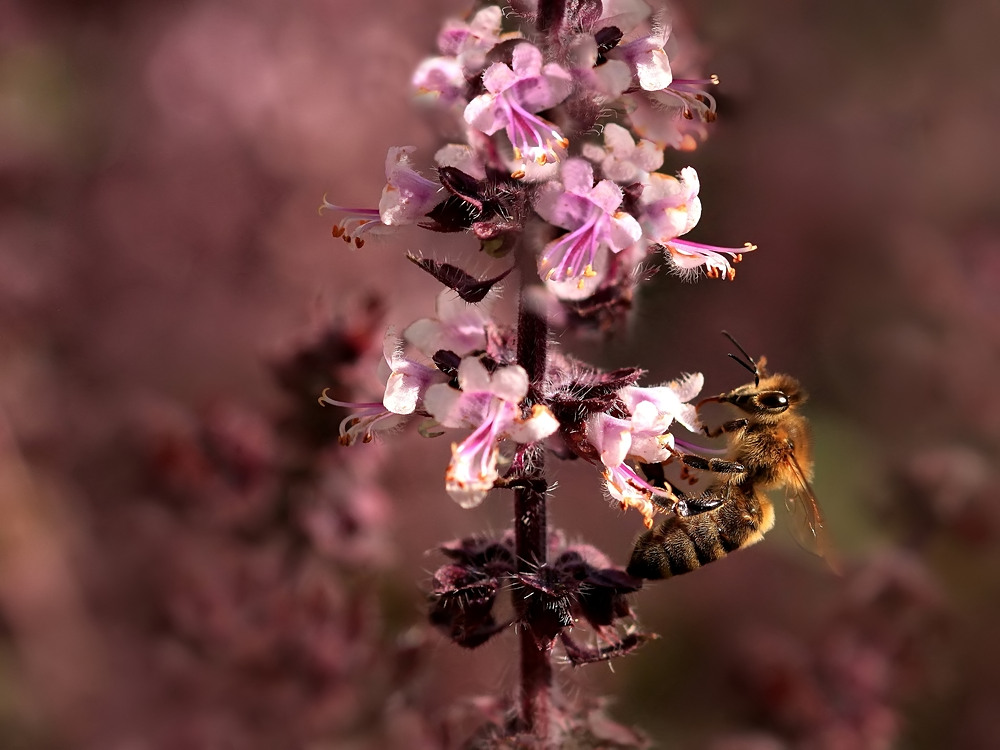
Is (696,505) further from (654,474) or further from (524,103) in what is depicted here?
(524,103)

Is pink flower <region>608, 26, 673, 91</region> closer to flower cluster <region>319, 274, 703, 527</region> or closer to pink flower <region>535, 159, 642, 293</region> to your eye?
pink flower <region>535, 159, 642, 293</region>

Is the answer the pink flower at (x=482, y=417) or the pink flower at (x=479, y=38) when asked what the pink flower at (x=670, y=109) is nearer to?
the pink flower at (x=479, y=38)

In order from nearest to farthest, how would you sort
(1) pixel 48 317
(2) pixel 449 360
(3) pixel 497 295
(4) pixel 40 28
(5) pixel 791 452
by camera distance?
(2) pixel 449 360 → (3) pixel 497 295 → (5) pixel 791 452 → (1) pixel 48 317 → (4) pixel 40 28

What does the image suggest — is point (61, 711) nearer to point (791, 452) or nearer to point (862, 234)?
point (791, 452)

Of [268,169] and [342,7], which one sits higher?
[342,7]

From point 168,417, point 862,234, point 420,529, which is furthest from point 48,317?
point 862,234
